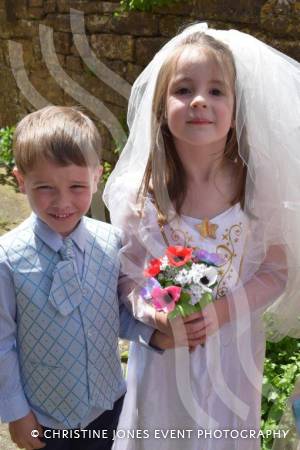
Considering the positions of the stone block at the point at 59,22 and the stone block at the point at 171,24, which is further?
the stone block at the point at 59,22

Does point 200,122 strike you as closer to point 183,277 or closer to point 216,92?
point 216,92

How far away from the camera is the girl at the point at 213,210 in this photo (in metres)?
1.66

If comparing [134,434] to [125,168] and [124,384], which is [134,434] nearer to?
[124,384]

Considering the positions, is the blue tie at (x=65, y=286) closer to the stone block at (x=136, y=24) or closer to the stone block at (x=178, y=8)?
the stone block at (x=178, y=8)

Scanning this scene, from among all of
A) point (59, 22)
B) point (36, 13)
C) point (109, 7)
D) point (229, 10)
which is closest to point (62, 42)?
point (59, 22)

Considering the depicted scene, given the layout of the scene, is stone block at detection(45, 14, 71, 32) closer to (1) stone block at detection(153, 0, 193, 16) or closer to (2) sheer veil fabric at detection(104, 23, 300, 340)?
(1) stone block at detection(153, 0, 193, 16)

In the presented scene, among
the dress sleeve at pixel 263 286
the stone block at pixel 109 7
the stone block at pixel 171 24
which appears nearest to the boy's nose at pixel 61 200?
the dress sleeve at pixel 263 286

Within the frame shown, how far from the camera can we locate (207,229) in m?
1.73

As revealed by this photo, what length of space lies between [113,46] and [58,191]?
3162 mm

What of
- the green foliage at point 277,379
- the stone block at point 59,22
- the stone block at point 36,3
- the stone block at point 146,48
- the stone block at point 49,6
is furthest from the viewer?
the stone block at point 36,3

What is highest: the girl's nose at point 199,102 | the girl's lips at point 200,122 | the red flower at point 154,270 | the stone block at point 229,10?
the stone block at point 229,10

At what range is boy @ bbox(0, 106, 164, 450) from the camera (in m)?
1.53

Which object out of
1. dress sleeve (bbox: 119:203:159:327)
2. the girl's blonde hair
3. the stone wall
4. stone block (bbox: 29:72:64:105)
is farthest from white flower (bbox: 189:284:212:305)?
stone block (bbox: 29:72:64:105)

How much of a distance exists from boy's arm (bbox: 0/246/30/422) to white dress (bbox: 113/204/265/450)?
0.47 meters
